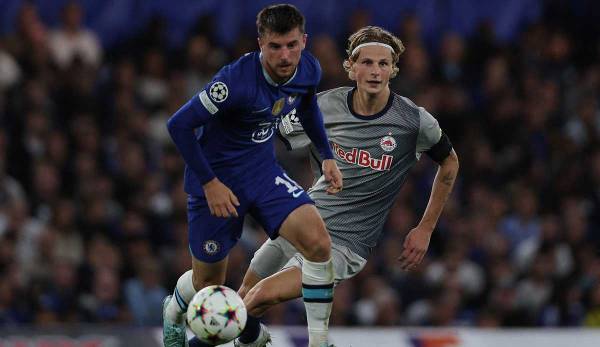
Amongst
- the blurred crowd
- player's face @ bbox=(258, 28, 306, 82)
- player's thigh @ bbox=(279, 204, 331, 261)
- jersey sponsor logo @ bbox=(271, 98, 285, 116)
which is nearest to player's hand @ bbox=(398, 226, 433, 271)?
player's thigh @ bbox=(279, 204, 331, 261)

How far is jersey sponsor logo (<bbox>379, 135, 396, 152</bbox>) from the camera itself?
7.36 meters

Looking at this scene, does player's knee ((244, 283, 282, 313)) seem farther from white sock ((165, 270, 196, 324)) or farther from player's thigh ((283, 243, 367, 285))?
white sock ((165, 270, 196, 324))

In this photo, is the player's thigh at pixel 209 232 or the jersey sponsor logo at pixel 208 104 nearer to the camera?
the jersey sponsor logo at pixel 208 104

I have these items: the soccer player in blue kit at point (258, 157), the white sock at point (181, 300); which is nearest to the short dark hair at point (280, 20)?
the soccer player in blue kit at point (258, 157)

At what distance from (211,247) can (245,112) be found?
86 centimetres

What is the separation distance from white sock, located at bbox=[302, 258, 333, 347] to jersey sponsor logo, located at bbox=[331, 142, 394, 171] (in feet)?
2.65

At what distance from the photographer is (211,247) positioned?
7051 mm

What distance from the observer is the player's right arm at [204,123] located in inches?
255

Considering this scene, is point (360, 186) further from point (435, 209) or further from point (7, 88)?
point (7, 88)

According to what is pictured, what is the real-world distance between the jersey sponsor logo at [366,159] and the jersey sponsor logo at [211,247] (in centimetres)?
96

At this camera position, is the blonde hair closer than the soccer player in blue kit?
No

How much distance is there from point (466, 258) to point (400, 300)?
3.31 feet

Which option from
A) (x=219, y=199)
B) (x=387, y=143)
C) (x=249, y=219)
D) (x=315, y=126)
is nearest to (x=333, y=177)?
(x=315, y=126)

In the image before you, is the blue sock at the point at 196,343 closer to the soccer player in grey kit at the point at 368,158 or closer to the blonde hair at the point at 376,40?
the soccer player in grey kit at the point at 368,158
